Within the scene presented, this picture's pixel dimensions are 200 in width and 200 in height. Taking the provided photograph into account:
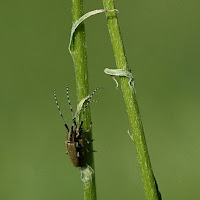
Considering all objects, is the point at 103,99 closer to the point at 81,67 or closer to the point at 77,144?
the point at 77,144

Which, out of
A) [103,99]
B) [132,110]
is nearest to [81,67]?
[132,110]

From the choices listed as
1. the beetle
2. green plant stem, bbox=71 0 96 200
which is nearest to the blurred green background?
the beetle

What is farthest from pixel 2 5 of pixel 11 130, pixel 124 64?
pixel 124 64

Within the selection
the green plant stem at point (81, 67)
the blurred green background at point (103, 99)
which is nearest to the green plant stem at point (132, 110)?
the green plant stem at point (81, 67)

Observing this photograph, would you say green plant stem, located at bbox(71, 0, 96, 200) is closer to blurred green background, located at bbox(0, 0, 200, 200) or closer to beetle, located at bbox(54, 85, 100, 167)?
beetle, located at bbox(54, 85, 100, 167)

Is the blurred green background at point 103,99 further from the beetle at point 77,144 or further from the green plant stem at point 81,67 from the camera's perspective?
the green plant stem at point 81,67

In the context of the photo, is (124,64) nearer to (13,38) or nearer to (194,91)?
(194,91)
